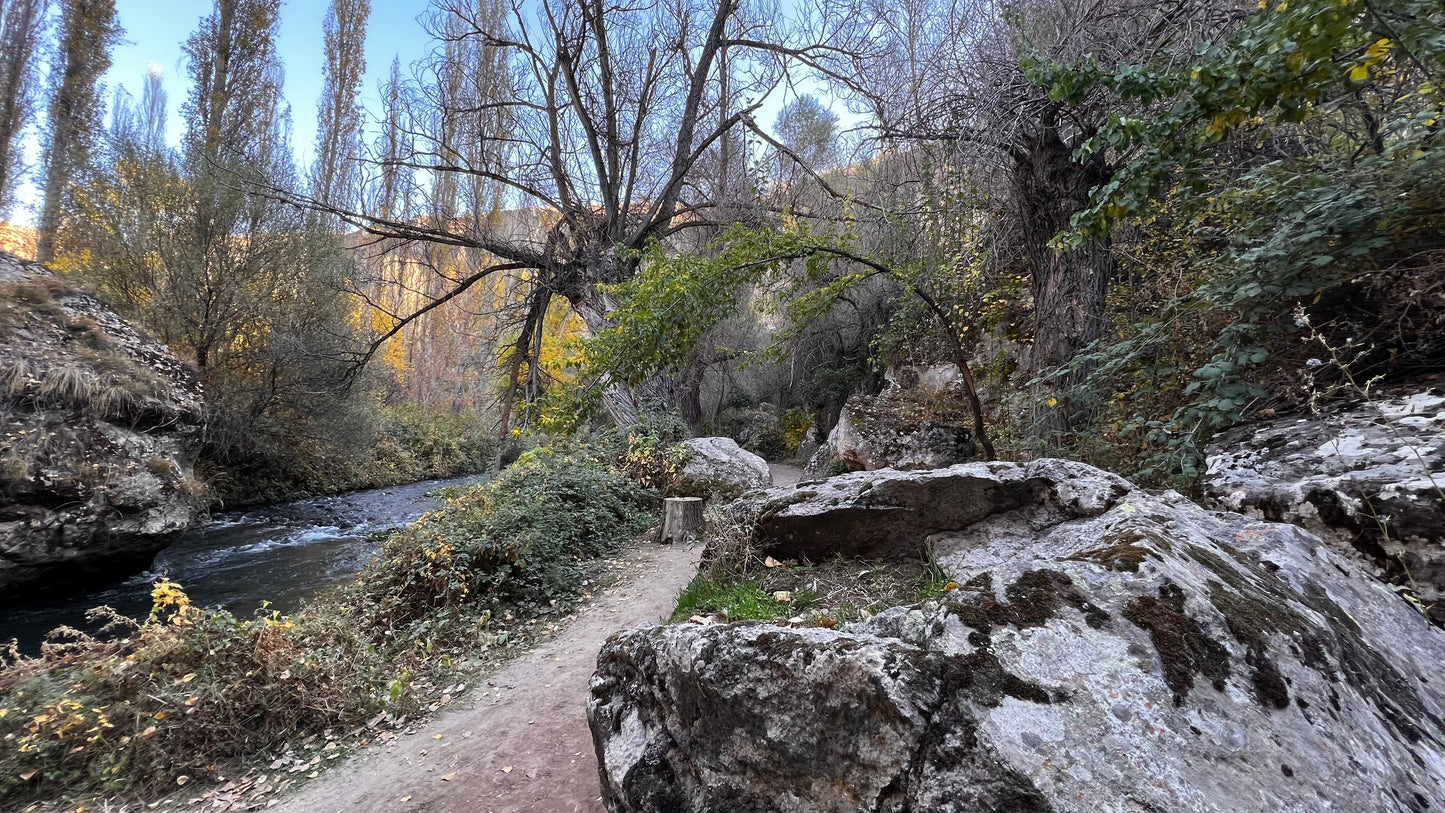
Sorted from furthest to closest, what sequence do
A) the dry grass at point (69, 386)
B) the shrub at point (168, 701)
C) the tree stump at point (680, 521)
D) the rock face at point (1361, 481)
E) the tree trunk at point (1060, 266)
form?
the tree stump at point (680, 521) → the dry grass at point (69, 386) → the tree trunk at point (1060, 266) → the shrub at point (168, 701) → the rock face at point (1361, 481)

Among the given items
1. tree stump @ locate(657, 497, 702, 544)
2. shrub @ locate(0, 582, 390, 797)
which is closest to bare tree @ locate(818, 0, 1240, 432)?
tree stump @ locate(657, 497, 702, 544)

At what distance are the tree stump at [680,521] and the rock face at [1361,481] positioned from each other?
5.42 meters

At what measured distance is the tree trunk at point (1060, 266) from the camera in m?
4.98

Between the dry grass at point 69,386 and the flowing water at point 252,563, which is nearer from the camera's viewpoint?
the flowing water at point 252,563

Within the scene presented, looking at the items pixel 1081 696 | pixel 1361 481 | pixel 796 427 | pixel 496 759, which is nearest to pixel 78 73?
pixel 796 427

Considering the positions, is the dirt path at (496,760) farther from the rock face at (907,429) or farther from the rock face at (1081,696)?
the rock face at (907,429)

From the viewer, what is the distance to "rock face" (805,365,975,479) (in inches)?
284

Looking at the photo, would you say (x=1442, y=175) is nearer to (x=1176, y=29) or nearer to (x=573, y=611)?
(x=1176, y=29)

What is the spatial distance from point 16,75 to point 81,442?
14995 millimetres

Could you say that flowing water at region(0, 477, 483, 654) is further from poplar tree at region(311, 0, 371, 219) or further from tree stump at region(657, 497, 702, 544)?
poplar tree at region(311, 0, 371, 219)

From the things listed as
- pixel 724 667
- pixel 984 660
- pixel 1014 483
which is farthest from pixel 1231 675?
pixel 1014 483

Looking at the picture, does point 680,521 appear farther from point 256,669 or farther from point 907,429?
point 256,669

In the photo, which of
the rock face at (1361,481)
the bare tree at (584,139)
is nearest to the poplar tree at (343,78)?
the bare tree at (584,139)

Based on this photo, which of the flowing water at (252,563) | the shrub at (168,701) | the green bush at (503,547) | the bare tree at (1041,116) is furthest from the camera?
the flowing water at (252,563)
